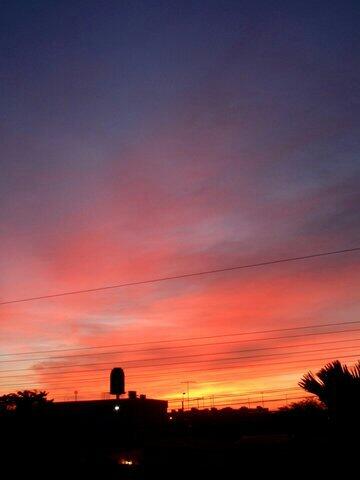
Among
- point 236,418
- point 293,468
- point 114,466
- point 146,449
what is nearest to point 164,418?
point 236,418

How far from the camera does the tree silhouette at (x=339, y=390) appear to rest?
31.2ft

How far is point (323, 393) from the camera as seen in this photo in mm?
9891

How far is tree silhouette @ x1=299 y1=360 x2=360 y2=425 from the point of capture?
9523 millimetres

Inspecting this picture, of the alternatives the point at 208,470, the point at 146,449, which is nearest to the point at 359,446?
the point at 208,470

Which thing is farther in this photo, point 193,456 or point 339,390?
point 193,456

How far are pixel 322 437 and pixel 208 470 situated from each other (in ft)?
40.5

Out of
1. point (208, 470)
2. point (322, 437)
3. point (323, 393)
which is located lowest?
point (208, 470)

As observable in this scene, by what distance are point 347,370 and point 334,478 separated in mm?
2832

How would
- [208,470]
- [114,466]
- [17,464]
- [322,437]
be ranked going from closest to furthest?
[322,437], [208,470], [17,464], [114,466]

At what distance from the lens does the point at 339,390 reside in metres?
9.65

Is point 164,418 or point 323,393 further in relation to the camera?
point 164,418

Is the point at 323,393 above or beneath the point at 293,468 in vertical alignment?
above

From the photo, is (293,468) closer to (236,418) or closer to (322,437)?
(322,437)

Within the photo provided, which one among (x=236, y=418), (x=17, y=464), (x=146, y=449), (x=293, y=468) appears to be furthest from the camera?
(x=236, y=418)
